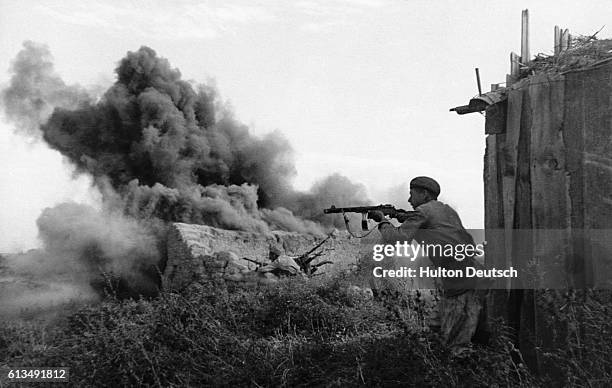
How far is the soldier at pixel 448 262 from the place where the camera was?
18.2 feet

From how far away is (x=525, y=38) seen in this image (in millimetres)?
6387

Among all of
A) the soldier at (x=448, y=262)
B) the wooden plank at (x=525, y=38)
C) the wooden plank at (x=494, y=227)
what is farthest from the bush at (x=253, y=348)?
the wooden plank at (x=525, y=38)

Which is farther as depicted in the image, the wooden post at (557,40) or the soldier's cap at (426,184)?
the wooden post at (557,40)

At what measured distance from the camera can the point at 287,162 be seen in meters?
27.2

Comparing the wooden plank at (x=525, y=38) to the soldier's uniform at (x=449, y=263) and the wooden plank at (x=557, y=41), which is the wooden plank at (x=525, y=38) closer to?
the wooden plank at (x=557, y=41)

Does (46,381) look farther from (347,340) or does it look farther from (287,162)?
(287,162)

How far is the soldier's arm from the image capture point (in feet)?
18.1

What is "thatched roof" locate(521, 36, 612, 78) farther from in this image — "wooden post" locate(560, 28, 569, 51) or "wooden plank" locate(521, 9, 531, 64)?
"wooden plank" locate(521, 9, 531, 64)

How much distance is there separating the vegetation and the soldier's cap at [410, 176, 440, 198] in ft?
4.03

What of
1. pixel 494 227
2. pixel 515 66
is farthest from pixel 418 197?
pixel 515 66

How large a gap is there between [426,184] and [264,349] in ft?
7.53

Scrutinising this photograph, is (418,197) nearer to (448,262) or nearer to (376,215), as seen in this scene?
(376,215)

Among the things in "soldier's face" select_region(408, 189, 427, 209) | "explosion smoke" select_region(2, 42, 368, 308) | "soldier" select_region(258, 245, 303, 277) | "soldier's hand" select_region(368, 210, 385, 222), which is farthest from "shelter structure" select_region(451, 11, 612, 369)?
"explosion smoke" select_region(2, 42, 368, 308)

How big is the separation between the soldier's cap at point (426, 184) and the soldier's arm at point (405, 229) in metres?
0.31
